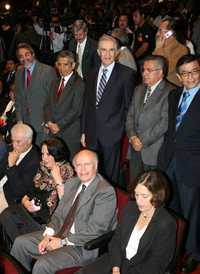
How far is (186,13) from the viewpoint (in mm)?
8688

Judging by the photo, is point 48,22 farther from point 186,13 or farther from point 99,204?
point 99,204

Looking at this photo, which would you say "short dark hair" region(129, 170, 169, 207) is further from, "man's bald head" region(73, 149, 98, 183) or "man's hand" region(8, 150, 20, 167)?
"man's hand" region(8, 150, 20, 167)

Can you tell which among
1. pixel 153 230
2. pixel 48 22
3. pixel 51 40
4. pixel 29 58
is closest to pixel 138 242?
pixel 153 230

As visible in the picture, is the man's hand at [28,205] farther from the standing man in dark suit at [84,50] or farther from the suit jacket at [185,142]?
the standing man in dark suit at [84,50]

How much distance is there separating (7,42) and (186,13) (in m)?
3.27

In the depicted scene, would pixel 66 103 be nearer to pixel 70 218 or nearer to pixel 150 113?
pixel 150 113

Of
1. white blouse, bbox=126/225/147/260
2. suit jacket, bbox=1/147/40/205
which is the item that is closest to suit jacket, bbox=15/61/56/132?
suit jacket, bbox=1/147/40/205

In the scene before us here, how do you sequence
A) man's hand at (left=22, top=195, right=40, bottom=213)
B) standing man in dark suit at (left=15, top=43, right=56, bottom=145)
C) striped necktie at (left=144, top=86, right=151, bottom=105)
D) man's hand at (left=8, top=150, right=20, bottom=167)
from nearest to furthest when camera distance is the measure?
man's hand at (left=22, top=195, right=40, bottom=213) < striped necktie at (left=144, top=86, right=151, bottom=105) < man's hand at (left=8, top=150, right=20, bottom=167) < standing man in dark suit at (left=15, top=43, right=56, bottom=145)

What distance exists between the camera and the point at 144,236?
2795 millimetres

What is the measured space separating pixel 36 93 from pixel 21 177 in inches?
49.9

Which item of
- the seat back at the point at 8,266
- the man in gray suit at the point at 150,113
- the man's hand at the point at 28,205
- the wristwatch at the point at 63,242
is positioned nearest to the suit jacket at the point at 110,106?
the man in gray suit at the point at 150,113

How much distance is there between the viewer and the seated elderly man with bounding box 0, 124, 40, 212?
3896 mm

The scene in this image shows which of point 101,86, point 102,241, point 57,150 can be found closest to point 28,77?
point 101,86

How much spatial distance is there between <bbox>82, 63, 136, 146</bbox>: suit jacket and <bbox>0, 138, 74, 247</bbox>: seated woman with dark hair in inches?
25.1
